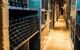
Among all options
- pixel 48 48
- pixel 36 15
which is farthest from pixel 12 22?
pixel 48 48

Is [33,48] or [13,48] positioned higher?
[13,48]

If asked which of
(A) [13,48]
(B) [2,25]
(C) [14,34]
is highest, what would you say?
(B) [2,25]

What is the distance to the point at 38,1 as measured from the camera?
15.5ft

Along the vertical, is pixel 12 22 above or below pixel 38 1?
below

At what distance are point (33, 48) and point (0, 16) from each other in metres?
3.16

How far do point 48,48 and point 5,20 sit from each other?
14.9 feet

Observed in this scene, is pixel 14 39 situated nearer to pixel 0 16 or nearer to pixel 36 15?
pixel 0 16

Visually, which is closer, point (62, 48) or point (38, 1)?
point (38, 1)

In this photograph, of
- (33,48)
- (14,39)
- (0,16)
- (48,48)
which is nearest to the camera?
(0,16)

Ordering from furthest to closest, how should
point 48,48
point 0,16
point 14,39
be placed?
1. point 48,48
2. point 14,39
3. point 0,16

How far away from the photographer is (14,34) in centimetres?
247

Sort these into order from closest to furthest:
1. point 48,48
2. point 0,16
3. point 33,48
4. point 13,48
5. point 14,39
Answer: point 0,16, point 13,48, point 14,39, point 33,48, point 48,48

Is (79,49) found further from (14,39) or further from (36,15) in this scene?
(14,39)

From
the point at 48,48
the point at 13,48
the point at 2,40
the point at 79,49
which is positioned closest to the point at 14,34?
the point at 13,48
